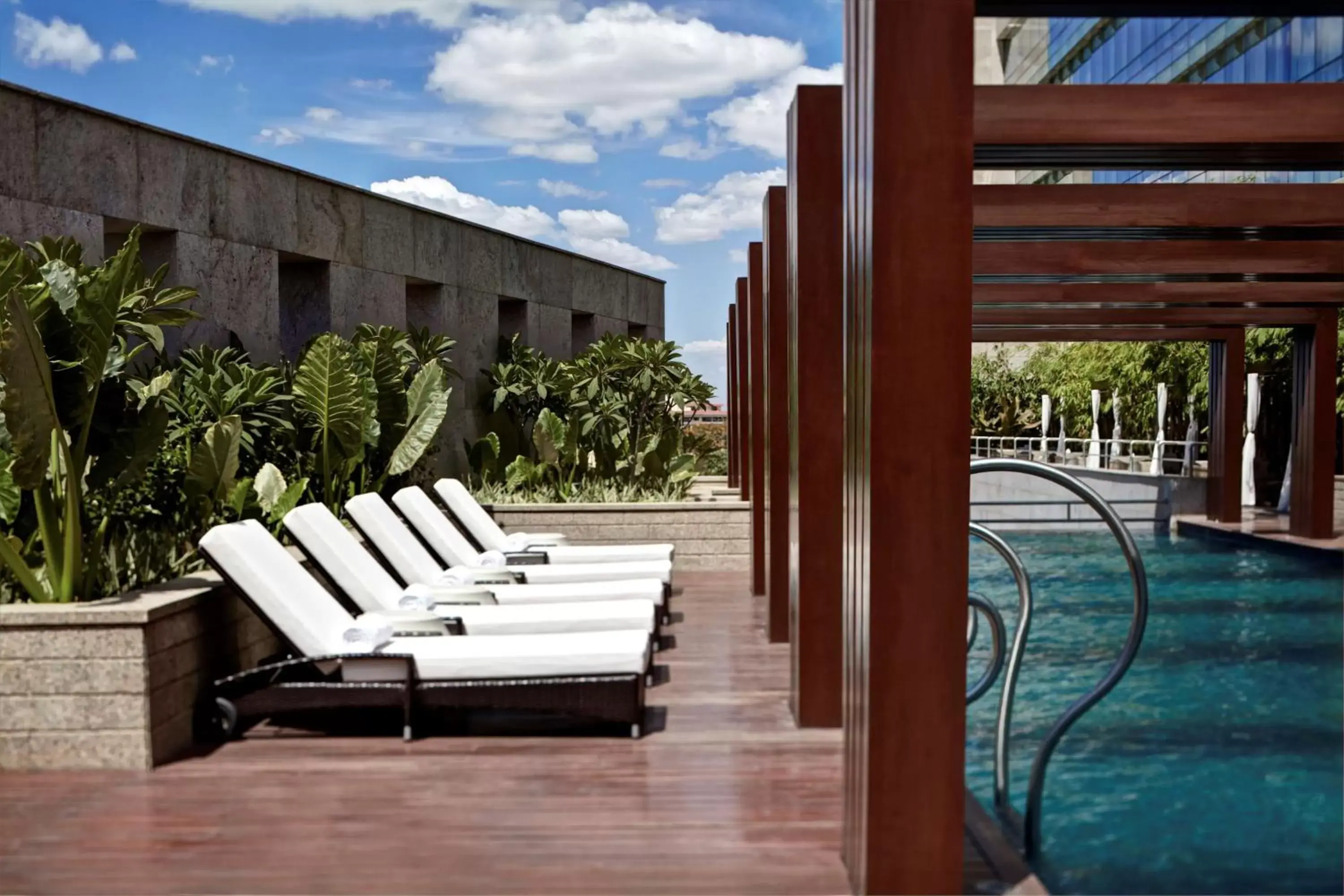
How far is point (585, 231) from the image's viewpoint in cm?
11750

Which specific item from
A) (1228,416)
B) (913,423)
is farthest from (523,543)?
(1228,416)

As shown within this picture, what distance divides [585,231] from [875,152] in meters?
115

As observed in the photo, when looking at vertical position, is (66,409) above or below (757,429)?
above

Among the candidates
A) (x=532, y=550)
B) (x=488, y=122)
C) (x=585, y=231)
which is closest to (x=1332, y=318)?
(x=532, y=550)

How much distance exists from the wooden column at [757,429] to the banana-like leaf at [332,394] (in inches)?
142

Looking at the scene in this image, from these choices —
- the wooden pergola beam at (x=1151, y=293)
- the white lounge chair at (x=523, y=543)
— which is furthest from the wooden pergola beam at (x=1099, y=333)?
the white lounge chair at (x=523, y=543)

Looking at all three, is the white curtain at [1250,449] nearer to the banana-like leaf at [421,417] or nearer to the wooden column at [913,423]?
the banana-like leaf at [421,417]

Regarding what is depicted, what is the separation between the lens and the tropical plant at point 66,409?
6.35 meters

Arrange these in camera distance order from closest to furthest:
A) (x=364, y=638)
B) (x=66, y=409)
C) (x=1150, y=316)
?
(x=66, y=409) < (x=364, y=638) < (x=1150, y=316)

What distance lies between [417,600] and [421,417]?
4864 millimetres

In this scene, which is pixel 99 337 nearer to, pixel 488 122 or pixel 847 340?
pixel 847 340

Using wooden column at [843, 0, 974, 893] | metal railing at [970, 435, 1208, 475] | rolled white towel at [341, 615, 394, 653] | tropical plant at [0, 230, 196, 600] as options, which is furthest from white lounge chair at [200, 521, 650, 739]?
metal railing at [970, 435, 1208, 475]

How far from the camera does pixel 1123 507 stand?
24.1m

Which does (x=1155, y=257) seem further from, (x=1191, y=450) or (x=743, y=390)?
(x=1191, y=450)
